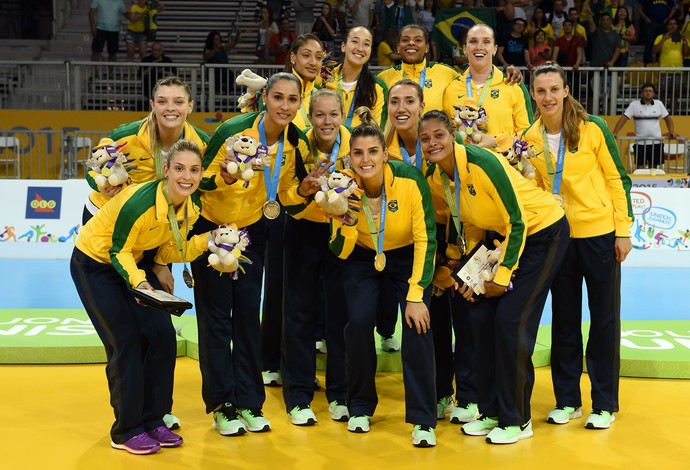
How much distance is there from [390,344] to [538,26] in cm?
1052

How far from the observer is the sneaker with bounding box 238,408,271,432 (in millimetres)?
5969

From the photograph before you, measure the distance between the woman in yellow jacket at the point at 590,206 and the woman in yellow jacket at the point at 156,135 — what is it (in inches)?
81.3

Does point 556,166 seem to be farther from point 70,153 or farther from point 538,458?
point 70,153

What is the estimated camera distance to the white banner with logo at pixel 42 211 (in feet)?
40.4

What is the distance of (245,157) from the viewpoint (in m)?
5.56

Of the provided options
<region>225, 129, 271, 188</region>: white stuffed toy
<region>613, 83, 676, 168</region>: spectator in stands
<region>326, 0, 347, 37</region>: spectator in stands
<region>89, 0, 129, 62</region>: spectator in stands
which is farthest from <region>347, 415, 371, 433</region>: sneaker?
<region>89, 0, 129, 62</region>: spectator in stands

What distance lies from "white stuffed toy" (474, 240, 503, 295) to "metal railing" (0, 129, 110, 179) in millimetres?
8998

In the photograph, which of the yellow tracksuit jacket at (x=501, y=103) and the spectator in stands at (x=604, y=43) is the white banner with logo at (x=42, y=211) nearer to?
the yellow tracksuit jacket at (x=501, y=103)

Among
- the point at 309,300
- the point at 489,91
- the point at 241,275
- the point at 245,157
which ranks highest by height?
→ the point at 489,91

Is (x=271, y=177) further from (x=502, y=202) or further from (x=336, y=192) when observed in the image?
(x=502, y=202)

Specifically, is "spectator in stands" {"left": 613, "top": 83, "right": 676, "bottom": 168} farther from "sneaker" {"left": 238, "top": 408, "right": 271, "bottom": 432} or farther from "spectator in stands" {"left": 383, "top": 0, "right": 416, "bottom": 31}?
"sneaker" {"left": 238, "top": 408, "right": 271, "bottom": 432}

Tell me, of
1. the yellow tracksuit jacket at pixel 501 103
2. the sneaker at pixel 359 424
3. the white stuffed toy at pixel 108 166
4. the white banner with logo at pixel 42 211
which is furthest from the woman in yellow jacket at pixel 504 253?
the white banner with logo at pixel 42 211

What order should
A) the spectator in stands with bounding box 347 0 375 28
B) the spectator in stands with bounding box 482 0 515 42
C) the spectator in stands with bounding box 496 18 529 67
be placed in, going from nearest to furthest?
the spectator in stands with bounding box 496 18 529 67 < the spectator in stands with bounding box 482 0 515 42 < the spectator in stands with bounding box 347 0 375 28

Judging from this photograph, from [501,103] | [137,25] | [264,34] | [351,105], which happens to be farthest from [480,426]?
[137,25]
